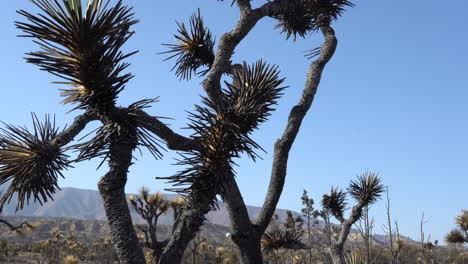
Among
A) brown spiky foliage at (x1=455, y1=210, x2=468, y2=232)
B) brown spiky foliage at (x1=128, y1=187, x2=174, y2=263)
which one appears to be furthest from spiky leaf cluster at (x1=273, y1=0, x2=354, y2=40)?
brown spiky foliage at (x1=455, y1=210, x2=468, y2=232)

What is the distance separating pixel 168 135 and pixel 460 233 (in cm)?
1428

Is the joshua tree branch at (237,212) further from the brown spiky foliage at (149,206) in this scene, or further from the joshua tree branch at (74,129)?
the brown spiky foliage at (149,206)

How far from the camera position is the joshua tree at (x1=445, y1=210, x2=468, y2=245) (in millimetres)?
13648

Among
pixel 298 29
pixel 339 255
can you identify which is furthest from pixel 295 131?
Result: pixel 339 255

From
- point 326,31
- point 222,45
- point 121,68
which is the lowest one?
point 121,68

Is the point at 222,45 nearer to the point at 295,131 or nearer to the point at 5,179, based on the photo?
the point at 295,131

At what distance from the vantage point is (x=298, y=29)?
605 centimetres

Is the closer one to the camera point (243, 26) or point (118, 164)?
point (118, 164)

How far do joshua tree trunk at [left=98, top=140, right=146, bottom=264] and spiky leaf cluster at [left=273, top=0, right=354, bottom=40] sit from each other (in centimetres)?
358

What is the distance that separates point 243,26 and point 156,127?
1764 mm

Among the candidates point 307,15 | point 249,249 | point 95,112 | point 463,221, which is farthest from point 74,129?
point 463,221

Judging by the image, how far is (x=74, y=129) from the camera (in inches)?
115

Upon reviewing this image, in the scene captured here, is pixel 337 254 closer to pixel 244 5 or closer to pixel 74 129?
pixel 244 5

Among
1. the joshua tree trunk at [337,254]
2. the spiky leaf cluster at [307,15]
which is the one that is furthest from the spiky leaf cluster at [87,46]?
the joshua tree trunk at [337,254]
